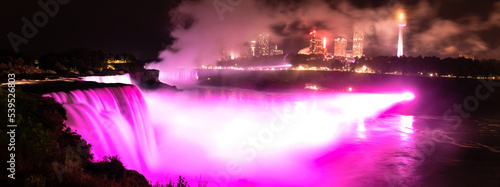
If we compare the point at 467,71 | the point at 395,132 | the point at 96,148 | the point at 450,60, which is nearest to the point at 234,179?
the point at 96,148

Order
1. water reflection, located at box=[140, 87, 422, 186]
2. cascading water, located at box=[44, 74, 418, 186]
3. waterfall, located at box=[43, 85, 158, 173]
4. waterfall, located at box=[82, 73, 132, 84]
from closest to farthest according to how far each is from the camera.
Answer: waterfall, located at box=[43, 85, 158, 173] < cascading water, located at box=[44, 74, 418, 186] < water reflection, located at box=[140, 87, 422, 186] < waterfall, located at box=[82, 73, 132, 84]

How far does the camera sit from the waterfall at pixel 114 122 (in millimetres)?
11125

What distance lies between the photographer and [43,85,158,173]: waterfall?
11.1 metres

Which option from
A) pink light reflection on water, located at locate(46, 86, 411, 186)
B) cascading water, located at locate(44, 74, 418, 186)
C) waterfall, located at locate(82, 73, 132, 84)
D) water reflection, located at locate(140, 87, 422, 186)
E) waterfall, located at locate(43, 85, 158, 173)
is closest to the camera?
waterfall, located at locate(43, 85, 158, 173)

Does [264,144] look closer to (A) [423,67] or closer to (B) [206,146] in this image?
(B) [206,146]

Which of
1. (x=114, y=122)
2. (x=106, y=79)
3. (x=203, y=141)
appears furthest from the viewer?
(x=106, y=79)

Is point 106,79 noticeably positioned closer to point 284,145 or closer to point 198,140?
point 198,140

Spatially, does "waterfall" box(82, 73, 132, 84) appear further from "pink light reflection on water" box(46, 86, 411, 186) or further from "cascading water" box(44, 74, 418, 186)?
"pink light reflection on water" box(46, 86, 411, 186)

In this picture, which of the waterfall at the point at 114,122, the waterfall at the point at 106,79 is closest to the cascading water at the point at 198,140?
the waterfall at the point at 114,122

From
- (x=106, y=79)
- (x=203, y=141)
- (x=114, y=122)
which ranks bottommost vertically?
(x=203, y=141)

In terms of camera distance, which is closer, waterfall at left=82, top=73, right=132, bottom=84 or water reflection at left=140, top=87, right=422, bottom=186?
water reflection at left=140, top=87, right=422, bottom=186

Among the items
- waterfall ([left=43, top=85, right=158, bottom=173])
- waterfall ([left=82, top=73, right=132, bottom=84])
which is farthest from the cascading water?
waterfall ([left=82, top=73, right=132, bottom=84])

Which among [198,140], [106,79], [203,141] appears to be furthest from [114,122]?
[106,79]

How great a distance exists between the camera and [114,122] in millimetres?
13430
